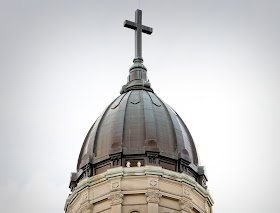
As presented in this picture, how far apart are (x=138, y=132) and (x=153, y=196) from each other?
588cm

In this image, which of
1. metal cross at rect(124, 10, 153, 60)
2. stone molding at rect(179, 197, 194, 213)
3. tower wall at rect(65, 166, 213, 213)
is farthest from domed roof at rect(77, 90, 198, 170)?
metal cross at rect(124, 10, 153, 60)

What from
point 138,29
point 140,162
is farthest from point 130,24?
point 140,162

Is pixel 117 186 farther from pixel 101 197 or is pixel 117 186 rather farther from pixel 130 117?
pixel 130 117

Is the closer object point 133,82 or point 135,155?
point 135,155

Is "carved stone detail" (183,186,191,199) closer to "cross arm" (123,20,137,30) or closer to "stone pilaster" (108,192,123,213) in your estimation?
"stone pilaster" (108,192,123,213)

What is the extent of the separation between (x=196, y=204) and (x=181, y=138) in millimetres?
5453

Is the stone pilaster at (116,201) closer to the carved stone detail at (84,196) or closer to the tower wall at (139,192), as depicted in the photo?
the tower wall at (139,192)

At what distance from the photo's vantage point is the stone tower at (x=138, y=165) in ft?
200

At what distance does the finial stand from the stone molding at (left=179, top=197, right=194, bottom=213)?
1210cm

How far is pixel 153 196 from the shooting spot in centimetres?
6038

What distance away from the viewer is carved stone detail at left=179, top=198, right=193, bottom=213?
61.0m

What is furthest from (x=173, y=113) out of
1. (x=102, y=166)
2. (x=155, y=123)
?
(x=102, y=166)

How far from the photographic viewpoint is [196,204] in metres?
62.5

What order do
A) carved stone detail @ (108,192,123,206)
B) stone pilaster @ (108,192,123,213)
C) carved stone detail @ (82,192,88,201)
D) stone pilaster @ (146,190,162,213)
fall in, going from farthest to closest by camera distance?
carved stone detail @ (82,192,88,201) → carved stone detail @ (108,192,123,206) → stone pilaster @ (108,192,123,213) → stone pilaster @ (146,190,162,213)
